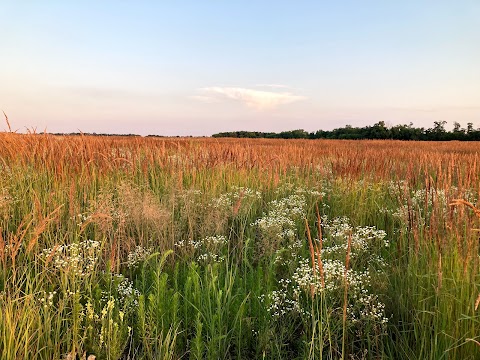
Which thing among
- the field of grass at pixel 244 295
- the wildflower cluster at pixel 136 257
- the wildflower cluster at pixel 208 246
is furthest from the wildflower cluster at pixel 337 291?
the wildflower cluster at pixel 136 257

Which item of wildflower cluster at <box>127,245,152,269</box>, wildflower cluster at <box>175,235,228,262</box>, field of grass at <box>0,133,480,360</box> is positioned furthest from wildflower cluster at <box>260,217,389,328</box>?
wildflower cluster at <box>127,245,152,269</box>

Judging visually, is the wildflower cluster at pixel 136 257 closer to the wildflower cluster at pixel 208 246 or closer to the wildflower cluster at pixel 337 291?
the wildflower cluster at pixel 208 246

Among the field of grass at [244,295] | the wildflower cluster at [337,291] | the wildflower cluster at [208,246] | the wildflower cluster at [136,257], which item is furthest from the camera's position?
the wildflower cluster at [208,246]

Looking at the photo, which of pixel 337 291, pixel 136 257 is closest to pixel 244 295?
pixel 337 291

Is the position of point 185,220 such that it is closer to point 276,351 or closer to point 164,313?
point 164,313

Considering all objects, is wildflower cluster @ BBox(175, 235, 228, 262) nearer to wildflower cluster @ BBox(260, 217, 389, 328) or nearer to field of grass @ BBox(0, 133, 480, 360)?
field of grass @ BBox(0, 133, 480, 360)

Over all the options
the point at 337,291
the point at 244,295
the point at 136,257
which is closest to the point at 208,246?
the point at 136,257

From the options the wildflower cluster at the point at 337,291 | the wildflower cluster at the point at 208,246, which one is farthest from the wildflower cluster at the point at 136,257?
the wildflower cluster at the point at 337,291

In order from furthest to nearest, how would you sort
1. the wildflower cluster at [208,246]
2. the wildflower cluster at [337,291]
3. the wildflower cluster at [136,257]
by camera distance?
the wildflower cluster at [208,246] → the wildflower cluster at [136,257] → the wildflower cluster at [337,291]

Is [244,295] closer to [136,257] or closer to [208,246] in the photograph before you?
[208,246]

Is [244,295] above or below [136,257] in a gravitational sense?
below

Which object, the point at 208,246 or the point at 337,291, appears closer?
the point at 337,291

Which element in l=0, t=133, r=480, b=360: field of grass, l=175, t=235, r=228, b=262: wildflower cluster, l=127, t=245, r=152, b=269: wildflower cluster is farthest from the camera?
l=175, t=235, r=228, b=262: wildflower cluster

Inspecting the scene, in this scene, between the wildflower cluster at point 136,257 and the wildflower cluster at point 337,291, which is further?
the wildflower cluster at point 136,257
